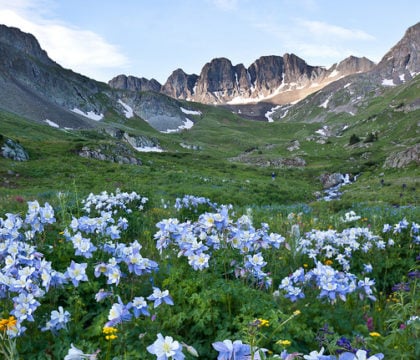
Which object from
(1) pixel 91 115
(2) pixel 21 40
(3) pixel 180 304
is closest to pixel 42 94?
(1) pixel 91 115

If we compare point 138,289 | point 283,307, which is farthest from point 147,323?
point 283,307

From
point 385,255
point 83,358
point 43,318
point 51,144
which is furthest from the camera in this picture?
point 51,144

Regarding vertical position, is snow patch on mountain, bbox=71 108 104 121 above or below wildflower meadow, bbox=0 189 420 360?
above

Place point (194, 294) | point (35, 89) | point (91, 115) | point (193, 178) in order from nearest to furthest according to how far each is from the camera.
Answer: point (194, 294) < point (193, 178) < point (35, 89) < point (91, 115)

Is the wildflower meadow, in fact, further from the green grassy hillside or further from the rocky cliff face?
the rocky cliff face

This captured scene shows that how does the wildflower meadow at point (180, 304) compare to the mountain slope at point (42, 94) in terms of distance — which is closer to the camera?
the wildflower meadow at point (180, 304)

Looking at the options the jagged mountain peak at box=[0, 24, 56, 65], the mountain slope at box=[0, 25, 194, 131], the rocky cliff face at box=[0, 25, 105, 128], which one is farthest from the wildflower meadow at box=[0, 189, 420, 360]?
the jagged mountain peak at box=[0, 24, 56, 65]

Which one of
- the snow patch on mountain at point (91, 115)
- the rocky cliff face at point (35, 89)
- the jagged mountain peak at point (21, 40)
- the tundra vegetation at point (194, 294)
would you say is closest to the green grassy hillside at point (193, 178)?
the tundra vegetation at point (194, 294)

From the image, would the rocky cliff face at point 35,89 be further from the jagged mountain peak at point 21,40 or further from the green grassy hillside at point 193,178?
the green grassy hillside at point 193,178

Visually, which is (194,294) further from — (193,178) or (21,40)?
(21,40)

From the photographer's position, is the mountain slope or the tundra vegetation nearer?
the tundra vegetation

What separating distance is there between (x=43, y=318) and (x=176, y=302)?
1.45 metres

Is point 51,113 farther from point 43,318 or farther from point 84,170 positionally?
point 43,318

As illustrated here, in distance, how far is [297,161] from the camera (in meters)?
70.9
